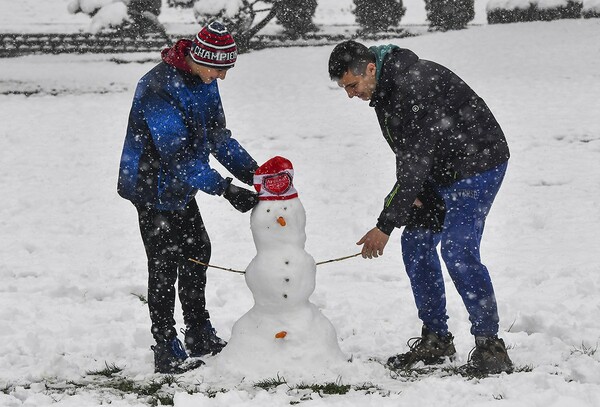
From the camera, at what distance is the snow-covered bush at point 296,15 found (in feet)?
70.2

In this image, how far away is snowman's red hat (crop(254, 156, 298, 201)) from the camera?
15.0 feet

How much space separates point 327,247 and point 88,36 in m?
15.2

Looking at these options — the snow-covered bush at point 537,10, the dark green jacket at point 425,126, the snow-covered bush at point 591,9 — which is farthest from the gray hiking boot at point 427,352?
the snow-covered bush at point 591,9

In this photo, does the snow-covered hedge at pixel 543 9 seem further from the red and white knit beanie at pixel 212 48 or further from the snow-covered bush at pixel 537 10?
the red and white knit beanie at pixel 212 48

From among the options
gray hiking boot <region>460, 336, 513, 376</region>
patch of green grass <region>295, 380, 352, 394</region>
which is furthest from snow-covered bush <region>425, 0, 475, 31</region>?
patch of green grass <region>295, 380, 352, 394</region>

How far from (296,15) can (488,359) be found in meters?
18.0

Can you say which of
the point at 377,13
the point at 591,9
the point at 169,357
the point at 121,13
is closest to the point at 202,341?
the point at 169,357

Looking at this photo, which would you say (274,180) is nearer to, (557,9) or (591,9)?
(557,9)

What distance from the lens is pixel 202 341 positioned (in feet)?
16.8

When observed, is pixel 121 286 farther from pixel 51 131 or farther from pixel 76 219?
pixel 51 131

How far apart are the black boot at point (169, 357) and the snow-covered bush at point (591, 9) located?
Result: 1805cm

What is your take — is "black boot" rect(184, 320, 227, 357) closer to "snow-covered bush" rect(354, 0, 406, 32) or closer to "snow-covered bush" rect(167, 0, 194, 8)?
"snow-covered bush" rect(167, 0, 194, 8)

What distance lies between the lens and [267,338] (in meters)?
4.55

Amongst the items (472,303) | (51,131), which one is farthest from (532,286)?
(51,131)
